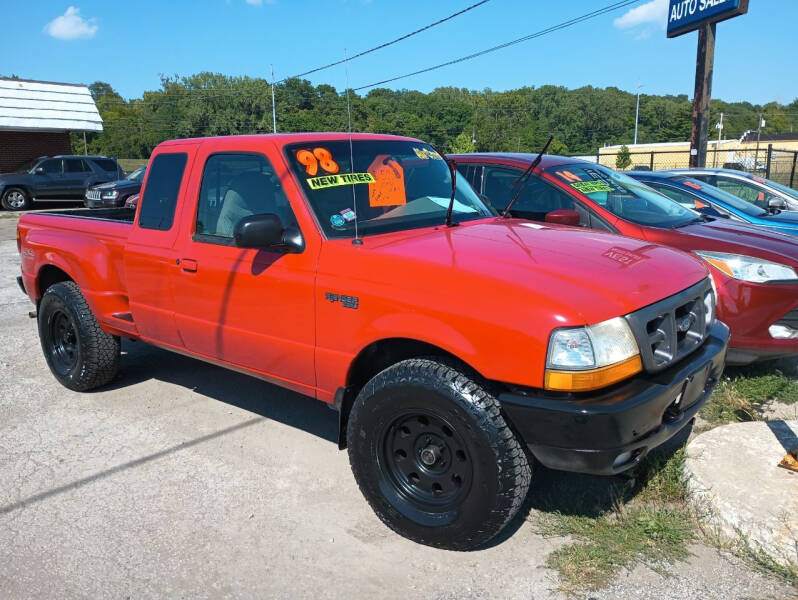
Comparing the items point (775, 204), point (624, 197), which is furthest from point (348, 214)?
point (775, 204)

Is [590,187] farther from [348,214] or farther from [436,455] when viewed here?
[436,455]

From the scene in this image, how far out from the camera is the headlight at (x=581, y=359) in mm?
2549

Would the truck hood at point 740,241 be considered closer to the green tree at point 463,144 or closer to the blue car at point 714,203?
the blue car at point 714,203

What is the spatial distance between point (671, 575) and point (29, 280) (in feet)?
17.7

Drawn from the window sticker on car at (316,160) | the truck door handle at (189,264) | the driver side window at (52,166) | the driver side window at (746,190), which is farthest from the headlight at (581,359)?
the driver side window at (52,166)

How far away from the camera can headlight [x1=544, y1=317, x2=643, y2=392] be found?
2.55m

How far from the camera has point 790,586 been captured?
8.93ft

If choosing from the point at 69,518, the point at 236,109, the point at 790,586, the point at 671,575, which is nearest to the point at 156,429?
the point at 69,518

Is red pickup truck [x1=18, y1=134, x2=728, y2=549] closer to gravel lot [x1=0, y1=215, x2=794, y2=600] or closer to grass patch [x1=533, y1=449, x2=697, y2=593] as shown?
gravel lot [x1=0, y1=215, x2=794, y2=600]

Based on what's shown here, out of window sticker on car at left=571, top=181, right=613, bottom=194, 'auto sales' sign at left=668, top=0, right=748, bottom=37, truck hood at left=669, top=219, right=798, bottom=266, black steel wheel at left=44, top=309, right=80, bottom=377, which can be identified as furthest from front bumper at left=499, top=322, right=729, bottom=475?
'auto sales' sign at left=668, top=0, right=748, bottom=37

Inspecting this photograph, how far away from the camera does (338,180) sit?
3.66 meters

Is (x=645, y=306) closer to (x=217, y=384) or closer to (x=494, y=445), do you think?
(x=494, y=445)

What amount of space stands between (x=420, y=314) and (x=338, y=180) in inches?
45.1

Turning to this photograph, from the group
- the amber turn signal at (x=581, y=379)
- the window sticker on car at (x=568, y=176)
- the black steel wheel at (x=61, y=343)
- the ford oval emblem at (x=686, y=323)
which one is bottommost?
the black steel wheel at (x=61, y=343)
